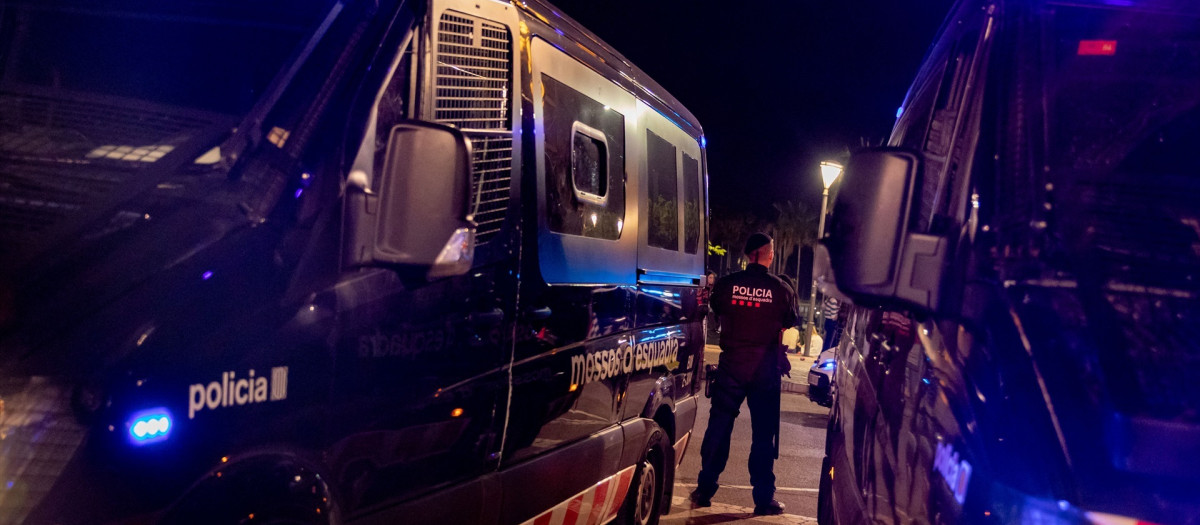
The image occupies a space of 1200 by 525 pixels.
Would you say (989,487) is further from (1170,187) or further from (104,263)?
(104,263)

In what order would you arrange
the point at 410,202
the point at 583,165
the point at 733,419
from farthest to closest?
the point at 733,419, the point at 583,165, the point at 410,202

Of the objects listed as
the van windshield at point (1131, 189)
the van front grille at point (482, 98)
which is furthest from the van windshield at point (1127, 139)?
the van front grille at point (482, 98)

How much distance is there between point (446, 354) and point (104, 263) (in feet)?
4.11

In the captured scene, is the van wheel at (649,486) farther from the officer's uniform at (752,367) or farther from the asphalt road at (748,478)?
the officer's uniform at (752,367)

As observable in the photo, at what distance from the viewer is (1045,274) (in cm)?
214

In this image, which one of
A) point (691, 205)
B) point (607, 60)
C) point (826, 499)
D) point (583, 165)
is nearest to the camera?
point (583, 165)

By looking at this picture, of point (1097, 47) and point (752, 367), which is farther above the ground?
point (1097, 47)

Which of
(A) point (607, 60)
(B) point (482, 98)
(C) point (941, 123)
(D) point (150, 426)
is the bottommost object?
(D) point (150, 426)

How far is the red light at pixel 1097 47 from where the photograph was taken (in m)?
2.46

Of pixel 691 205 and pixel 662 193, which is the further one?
pixel 691 205

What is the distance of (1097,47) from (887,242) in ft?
2.60

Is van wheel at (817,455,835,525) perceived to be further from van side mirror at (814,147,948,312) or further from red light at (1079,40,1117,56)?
red light at (1079,40,1117,56)

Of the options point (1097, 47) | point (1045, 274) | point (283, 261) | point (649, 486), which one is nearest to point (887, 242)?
point (1045, 274)

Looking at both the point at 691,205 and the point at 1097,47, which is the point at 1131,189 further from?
the point at 691,205
